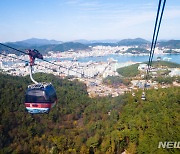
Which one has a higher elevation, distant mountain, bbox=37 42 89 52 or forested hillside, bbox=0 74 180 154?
distant mountain, bbox=37 42 89 52

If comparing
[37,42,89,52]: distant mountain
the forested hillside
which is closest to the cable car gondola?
the forested hillside

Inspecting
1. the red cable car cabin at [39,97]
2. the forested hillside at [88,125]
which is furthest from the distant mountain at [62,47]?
the red cable car cabin at [39,97]

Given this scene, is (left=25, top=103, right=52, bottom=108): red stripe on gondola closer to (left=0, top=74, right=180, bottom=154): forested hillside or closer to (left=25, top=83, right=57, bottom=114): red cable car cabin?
(left=25, top=83, right=57, bottom=114): red cable car cabin

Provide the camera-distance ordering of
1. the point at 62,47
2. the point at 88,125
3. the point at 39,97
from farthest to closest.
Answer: the point at 62,47
the point at 88,125
the point at 39,97

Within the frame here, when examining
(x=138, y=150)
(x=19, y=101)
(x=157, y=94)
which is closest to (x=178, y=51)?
(x=157, y=94)

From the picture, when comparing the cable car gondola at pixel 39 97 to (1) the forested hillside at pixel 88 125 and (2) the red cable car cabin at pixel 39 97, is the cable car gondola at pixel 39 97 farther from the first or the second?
(1) the forested hillside at pixel 88 125

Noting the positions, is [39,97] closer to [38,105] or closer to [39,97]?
[39,97]

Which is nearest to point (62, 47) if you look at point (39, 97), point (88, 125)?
point (88, 125)
